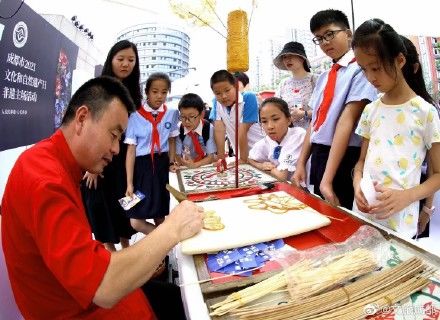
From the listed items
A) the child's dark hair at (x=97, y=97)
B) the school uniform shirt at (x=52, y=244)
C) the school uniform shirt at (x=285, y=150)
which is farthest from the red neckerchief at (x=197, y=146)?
the school uniform shirt at (x=52, y=244)

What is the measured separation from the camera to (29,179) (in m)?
0.79

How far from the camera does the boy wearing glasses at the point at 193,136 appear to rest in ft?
8.77

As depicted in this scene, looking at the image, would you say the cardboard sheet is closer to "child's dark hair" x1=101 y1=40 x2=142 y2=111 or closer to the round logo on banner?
"child's dark hair" x1=101 y1=40 x2=142 y2=111

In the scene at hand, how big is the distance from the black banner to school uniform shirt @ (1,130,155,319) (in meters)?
1.82

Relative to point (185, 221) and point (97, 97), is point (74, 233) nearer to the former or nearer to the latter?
point (185, 221)

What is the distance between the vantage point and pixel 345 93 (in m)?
1.54

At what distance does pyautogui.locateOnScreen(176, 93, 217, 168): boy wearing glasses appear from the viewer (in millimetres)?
2672

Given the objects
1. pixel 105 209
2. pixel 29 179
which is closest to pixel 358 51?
pixel 29 179

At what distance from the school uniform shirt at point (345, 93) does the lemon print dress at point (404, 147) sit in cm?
22

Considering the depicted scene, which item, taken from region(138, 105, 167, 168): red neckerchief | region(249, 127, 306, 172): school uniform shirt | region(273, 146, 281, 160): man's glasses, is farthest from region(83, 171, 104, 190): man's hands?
region(273, 146, 281, 160): man's glasses

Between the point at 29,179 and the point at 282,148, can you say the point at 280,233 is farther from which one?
the point at 282,148

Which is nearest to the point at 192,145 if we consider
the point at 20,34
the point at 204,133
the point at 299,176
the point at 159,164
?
the point at 204,133

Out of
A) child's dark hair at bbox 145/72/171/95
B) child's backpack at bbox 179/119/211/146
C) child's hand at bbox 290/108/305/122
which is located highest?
child's dark hair at bbox 145/72/171/95

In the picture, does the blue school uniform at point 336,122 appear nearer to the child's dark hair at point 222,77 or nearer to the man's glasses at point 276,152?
the man's glasses at point 276,152
